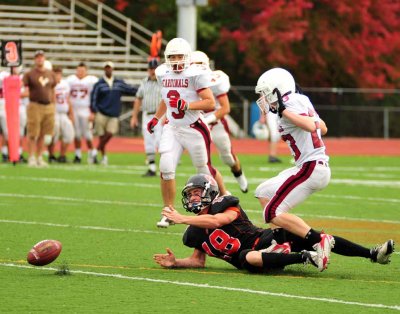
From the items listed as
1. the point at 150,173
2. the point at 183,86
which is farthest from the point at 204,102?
the point at 150,173

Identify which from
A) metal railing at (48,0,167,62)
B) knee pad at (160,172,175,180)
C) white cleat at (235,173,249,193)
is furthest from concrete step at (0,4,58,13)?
knee pad at (160,172,175,180)

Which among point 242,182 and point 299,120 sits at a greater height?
point 299,120

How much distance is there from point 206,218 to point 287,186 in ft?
2.19

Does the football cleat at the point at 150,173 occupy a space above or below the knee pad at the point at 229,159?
below

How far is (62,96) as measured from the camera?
2288 centimetres

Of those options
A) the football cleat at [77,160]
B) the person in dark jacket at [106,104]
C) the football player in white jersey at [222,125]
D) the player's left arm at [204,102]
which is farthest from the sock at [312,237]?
the football cleat at [77,160]

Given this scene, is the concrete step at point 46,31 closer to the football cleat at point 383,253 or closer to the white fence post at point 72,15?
the white fence post at point 72,15

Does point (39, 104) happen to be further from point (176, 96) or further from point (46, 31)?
point (46, 31)

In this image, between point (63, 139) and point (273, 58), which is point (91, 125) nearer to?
point (63, 139)

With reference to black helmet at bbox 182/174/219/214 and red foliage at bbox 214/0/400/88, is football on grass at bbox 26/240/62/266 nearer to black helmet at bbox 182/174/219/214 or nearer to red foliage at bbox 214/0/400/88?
black helmet at bbox 182/174/219/214

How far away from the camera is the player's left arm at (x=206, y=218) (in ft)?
29.6

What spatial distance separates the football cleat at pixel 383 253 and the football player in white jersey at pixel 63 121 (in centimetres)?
1389

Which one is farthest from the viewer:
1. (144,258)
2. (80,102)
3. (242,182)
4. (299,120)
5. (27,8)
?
(27,8)

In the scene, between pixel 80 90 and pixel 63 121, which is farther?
pixel 80 90
